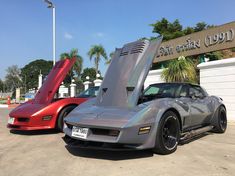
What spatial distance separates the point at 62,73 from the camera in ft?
22.7

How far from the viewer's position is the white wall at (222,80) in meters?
9.10

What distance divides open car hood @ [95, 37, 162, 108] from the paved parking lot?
917 millimetres

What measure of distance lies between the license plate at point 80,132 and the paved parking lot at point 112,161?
0.34 meters

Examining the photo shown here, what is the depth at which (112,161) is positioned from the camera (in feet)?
12.7

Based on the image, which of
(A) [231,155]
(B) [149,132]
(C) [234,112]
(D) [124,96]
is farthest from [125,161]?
(C) [234,112]

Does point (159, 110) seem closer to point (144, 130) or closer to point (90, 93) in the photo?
point (144, 130)

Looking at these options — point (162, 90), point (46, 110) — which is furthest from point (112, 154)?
point (46, 110)

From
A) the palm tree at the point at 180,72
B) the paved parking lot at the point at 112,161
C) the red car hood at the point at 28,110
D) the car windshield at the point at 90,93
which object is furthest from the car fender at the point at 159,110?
the palm tree at the point at 180,72

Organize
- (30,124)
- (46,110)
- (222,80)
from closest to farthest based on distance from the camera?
(30,124)
(46,110)
(222,80)

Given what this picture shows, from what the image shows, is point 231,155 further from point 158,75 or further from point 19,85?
point 19,85

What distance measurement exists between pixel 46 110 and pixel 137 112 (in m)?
2.96

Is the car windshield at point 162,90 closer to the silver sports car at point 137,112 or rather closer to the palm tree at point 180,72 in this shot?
the silver sports car at point 137,112

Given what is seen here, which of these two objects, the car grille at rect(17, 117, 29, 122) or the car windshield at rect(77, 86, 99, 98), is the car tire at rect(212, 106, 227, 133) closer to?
the car windshield at rect(77, 86, 99, 98)

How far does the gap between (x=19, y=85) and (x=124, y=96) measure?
10228cm
